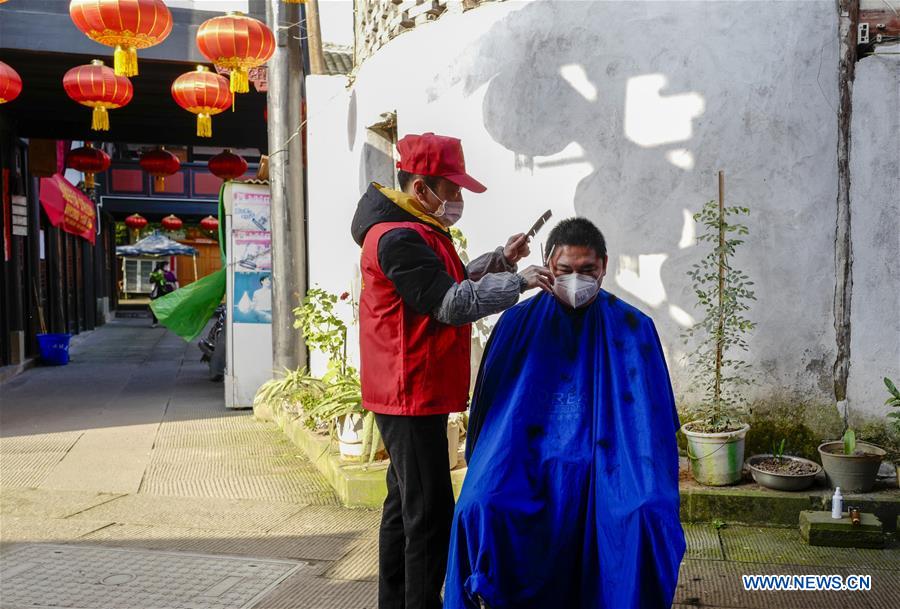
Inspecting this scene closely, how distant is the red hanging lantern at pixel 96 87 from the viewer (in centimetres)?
876

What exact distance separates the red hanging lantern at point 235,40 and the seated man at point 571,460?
18.7 feet

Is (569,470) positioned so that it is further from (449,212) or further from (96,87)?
(96,87)

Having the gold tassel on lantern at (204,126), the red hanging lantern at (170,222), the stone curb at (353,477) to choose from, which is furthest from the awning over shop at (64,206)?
the stone curb at (353,477)

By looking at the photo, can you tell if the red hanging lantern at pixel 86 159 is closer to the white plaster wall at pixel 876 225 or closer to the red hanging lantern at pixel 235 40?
the red hanging lantern at pixel 235 40

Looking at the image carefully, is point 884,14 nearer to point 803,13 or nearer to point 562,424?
point 803,13

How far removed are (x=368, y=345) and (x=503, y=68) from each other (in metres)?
3.38

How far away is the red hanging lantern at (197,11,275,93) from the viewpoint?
776cm

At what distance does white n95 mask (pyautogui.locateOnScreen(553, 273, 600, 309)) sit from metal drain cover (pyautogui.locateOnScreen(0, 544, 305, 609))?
6.89 feet

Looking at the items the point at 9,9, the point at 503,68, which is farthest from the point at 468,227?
the point at 9,9

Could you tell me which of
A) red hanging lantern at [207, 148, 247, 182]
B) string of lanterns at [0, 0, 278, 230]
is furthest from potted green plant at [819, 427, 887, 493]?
red hanging lantern at [207, 148, 247, 182]

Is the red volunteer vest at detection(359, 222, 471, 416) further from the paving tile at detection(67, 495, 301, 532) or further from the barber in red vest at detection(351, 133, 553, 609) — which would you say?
the paving tile at detection(67, 495, 301, 532)

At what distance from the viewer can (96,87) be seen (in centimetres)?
882

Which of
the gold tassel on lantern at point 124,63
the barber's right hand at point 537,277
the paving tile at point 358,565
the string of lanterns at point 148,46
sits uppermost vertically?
the string of lanterns at point 148,46

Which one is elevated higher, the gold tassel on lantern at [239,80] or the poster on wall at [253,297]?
the gold tassel on lantern at [239,80]
